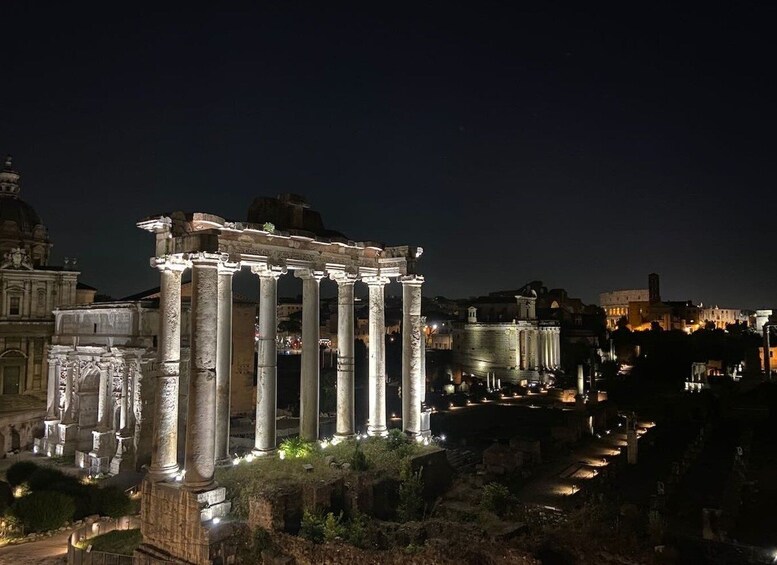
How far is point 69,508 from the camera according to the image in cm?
1944

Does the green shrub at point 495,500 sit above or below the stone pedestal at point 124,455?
above

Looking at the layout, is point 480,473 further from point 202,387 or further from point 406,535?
point 202,387

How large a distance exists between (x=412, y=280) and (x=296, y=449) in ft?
22.3

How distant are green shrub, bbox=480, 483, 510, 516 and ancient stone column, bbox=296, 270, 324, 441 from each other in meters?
5.85

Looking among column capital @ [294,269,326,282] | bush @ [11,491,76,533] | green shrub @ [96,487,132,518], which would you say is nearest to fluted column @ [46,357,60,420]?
green shrub @ [96,487,132,518]

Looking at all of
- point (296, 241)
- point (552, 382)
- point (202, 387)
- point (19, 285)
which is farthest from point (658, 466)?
point (19, 285)

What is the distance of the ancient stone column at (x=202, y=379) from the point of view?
12.4m

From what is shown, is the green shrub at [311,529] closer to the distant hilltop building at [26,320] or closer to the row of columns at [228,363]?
the row of columns at [228,363]

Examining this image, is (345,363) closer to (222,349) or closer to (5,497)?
(222,349)

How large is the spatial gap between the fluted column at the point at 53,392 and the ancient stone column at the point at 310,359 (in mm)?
22838

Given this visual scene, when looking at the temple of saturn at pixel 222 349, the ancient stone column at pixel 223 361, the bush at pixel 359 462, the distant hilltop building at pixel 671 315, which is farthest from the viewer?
the distant hilltop building at pixel 671 315

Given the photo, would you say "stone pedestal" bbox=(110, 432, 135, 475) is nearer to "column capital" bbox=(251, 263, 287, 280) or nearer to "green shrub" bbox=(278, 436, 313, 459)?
"green shrub" bbox=(278, 436, 313, 459)

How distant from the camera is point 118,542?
1462 cm

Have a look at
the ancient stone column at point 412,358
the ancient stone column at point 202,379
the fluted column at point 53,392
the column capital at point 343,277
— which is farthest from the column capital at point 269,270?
the fluted column at point 53,392
